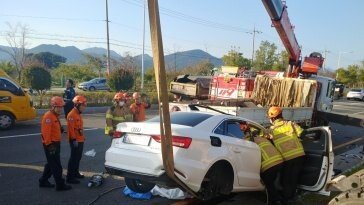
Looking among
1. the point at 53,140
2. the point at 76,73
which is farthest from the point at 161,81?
the point at 76,73

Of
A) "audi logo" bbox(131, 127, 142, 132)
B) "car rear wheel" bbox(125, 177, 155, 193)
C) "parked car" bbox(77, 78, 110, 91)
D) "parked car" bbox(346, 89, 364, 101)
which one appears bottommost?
"parked car" bbox(346, 89, 364, 101)

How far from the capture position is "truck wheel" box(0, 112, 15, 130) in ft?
43.7

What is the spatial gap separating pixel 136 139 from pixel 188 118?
2.92 ft

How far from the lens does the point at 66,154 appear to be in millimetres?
9742

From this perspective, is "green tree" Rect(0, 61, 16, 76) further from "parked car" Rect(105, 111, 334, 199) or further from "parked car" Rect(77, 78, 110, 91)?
"parked car" Rect(105, 111, 334, 199)

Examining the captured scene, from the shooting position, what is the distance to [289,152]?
20.9 feet

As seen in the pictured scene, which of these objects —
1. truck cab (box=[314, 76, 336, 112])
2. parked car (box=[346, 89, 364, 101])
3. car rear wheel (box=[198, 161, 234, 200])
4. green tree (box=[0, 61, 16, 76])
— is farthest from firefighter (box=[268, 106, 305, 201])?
parked car (box=[346, 89, 364, 101])

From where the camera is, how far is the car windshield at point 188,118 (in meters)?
Answer: 5.77

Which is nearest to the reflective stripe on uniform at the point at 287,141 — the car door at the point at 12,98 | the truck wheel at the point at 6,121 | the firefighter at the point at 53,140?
the firefighter at the point at 53,140

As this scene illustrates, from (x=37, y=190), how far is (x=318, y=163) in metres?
4.77

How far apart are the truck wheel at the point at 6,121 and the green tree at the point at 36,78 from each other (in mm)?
7910

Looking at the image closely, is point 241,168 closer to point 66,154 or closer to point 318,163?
point 318,163

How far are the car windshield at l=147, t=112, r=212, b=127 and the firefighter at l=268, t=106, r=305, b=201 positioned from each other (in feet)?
4.26

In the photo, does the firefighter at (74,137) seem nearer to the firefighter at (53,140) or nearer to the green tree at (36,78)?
the firefighter at (53,140)
